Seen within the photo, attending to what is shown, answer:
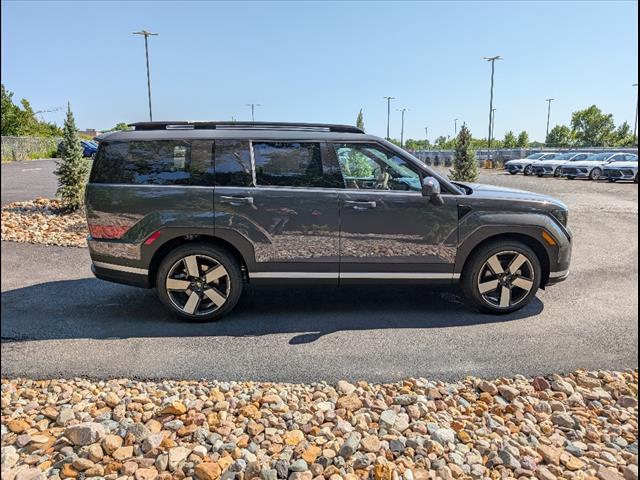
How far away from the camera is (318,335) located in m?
4.38

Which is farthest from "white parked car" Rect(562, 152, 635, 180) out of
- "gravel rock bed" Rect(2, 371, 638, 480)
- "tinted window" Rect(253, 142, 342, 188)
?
"gravel rock bed" Rect(2, 371, 638, 480)

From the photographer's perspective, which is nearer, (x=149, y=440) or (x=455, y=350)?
(x=149, y=440)

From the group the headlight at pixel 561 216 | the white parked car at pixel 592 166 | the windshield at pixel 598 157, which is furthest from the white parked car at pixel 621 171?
the headlight at pixel 561 216

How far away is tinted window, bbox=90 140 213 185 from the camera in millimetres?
4555

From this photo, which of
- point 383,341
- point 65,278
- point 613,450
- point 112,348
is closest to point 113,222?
point 112,348

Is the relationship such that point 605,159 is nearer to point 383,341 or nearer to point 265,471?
point 383,341

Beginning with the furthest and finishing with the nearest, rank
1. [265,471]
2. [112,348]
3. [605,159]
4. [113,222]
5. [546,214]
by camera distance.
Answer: [605,159] < [546,214] < [113,222] < [112,348] < [265,471]

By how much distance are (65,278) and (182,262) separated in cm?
249

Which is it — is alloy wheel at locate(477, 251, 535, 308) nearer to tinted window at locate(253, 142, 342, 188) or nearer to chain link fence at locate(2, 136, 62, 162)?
tinted window at locate(253, 142, 342, 188)

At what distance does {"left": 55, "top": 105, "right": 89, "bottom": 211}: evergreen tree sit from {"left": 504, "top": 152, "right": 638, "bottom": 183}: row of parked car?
71.9 feet

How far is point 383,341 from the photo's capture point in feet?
13.9

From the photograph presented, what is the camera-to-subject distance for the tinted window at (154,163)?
455cm

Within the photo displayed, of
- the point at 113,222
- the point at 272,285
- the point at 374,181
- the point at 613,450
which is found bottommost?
the point at 613,450

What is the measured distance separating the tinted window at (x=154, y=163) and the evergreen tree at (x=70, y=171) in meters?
6.58
